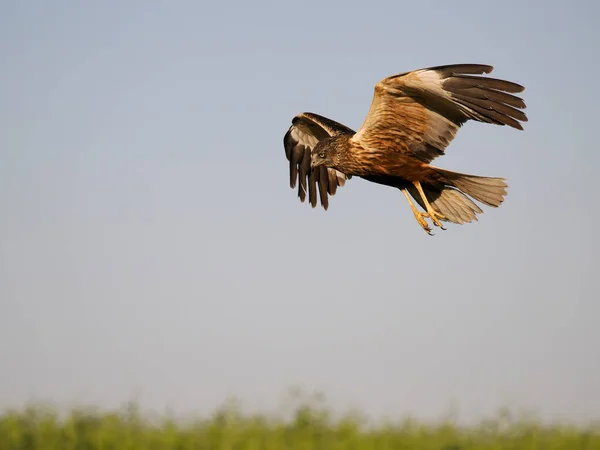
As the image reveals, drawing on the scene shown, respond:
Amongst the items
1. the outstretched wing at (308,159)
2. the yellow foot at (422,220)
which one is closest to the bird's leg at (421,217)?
the yellow foot at (422,220)

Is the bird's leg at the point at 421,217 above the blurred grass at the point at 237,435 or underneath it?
above

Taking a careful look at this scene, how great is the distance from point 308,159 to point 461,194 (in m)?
3.32

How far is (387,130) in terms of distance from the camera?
9.32 m

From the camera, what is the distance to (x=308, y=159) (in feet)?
40.1

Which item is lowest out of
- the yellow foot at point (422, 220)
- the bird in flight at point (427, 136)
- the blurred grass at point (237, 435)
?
the blurred grass at point (237, 435)

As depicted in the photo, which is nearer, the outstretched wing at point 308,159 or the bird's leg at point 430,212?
the bird's leg at point 430,212

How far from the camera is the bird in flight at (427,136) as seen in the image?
8367mm

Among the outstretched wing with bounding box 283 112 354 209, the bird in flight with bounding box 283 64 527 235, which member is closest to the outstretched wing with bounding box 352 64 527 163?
the bird in flight with bounding box 283 64 527 235

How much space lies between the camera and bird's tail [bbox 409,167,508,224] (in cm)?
934

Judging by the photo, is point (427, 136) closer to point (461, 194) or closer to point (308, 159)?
point (461, 194)

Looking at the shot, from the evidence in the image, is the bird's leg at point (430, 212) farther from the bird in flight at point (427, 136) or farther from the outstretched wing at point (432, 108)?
the outstretched wing at point (432, 108)

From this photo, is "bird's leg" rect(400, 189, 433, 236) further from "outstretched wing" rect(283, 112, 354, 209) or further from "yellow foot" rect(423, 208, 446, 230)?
"outstretched wing" rect(283, 112, 354, 209)

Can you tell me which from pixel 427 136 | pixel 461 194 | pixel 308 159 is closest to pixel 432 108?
pixel 427 136

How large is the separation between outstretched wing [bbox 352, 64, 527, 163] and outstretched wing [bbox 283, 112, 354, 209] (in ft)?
7.70
